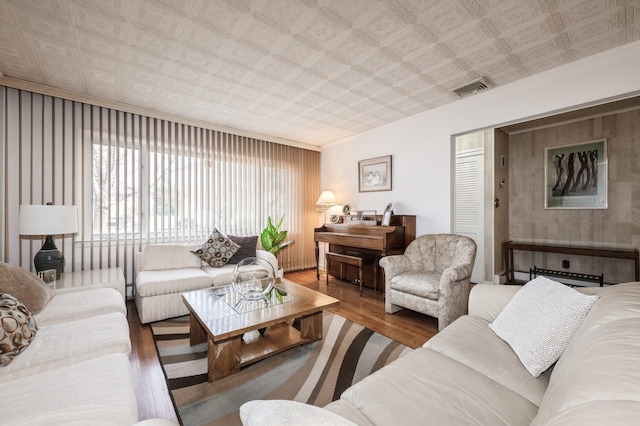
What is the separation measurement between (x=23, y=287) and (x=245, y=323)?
1585 mm

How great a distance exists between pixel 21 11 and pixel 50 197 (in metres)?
2.07

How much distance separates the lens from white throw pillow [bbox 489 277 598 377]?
1.19 m

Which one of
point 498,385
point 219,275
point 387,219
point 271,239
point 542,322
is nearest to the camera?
point 498,385

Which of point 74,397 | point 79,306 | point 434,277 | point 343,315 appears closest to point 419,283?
point 434,277

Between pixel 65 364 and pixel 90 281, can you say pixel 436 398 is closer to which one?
pixel 65 364

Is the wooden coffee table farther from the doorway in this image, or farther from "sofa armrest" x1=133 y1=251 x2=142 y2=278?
the doorway

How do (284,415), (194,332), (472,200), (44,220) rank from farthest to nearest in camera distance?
(472,200) → (44,220) → (194,332) → (284,415)

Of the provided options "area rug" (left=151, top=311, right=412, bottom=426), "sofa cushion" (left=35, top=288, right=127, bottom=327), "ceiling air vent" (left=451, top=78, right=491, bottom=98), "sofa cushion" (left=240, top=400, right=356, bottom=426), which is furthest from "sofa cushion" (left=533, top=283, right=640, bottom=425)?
"sofa cushion" (left=35, top=288, right=127, bottom=327)

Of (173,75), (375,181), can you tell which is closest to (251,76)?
(173,75)

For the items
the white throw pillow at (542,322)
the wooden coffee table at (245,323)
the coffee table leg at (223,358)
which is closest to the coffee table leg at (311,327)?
the wooden coffee table at (245,323)

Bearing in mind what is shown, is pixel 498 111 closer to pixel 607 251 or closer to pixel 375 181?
pixel 375 181

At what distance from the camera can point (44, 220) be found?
97.3 inches

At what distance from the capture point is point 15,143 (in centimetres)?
287

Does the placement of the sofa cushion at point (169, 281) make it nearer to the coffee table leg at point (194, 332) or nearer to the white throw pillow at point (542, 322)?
the coffee table leg at point (194, 332)
